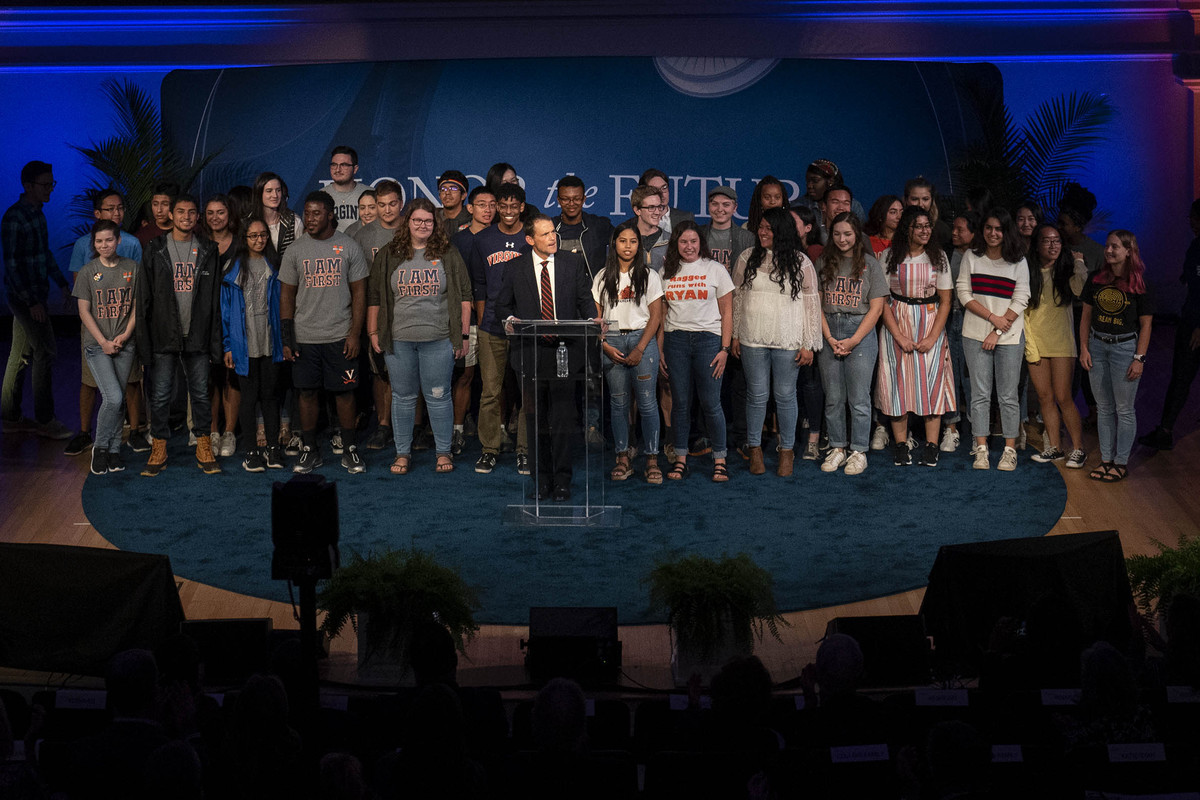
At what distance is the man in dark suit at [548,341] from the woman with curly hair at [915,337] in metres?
1.94

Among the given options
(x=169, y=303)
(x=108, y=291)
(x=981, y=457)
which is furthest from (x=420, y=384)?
(x=981, y=457)

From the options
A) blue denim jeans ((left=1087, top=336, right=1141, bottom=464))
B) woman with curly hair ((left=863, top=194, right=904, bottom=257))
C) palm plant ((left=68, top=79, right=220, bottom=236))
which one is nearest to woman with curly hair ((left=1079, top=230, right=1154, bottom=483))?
Result: blue denim jeans ((left=1087, top=336, right=1141, bottom=464))

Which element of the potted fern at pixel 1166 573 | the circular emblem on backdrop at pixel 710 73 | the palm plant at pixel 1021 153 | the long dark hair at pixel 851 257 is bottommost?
the potted fern at pixel 1166 573

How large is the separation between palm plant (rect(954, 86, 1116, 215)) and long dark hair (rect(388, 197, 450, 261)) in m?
4.20

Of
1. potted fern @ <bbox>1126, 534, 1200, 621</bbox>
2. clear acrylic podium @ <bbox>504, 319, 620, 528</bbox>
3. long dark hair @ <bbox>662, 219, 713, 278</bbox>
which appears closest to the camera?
potted fern @ <bbox>1126, 534, 1200, 621</bbox>

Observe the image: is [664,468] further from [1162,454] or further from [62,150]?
[62,150]

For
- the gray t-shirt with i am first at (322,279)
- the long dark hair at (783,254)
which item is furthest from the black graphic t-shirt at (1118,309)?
the gray t-shirt with i am first at (322,279)

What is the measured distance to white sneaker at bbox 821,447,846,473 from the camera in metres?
8.16

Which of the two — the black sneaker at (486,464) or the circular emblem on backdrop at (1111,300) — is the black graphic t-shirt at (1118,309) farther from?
the black sneaker at (486,464)

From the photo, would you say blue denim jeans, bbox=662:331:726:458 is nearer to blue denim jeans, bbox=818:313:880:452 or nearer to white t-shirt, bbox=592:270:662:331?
white t-shirt, bbox=592:270:662:331

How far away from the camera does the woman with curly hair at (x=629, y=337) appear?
767 cm

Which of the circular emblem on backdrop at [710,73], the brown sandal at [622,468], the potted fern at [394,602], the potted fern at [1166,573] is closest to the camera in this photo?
the potted fern at [1166,573]

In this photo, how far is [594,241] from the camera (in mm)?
8039

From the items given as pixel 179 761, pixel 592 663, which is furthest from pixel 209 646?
pixel 179 761
